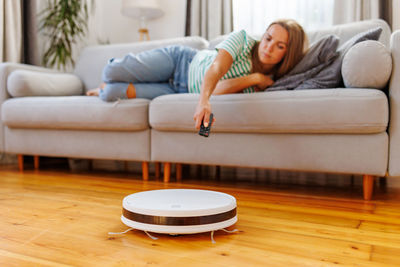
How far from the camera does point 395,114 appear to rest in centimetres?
133

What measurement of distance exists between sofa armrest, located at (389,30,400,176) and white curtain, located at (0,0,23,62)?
2516mm

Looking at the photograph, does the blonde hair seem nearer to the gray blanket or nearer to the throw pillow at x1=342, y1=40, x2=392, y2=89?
the gray blanket

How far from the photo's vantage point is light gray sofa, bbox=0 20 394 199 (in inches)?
52.3

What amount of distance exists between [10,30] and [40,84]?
0.77 meters

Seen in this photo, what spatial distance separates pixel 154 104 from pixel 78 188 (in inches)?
20.2

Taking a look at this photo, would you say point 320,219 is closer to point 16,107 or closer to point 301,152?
point 301,152

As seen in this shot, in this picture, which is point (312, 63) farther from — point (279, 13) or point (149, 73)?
point (279, 13)

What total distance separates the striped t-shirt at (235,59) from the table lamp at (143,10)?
1510 mm

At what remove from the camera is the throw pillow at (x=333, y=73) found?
1476 mm

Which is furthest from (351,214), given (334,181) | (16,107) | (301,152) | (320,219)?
(16,107)

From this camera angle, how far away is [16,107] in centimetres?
202

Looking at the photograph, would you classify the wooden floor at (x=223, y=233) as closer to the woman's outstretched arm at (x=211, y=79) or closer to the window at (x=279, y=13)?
→ the woman's outstretched arm at (x=211, y=79)

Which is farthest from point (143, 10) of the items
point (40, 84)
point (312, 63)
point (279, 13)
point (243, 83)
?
point (312, 63)

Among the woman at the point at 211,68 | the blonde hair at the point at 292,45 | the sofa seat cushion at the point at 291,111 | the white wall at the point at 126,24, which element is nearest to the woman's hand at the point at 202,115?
the woman at the point at 211,68
